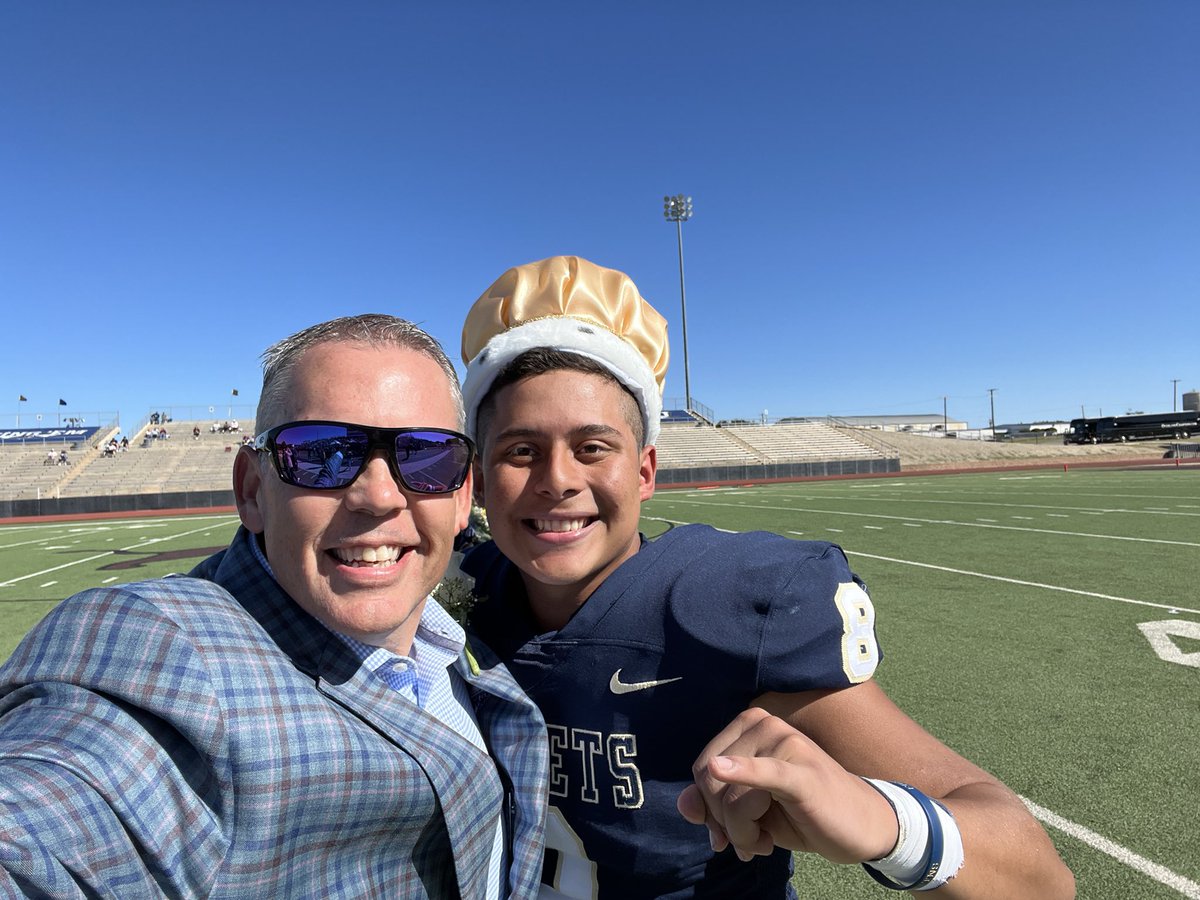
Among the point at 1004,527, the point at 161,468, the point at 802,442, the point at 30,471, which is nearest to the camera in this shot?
the point at 1004,527

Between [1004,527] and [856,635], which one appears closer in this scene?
[856,635]

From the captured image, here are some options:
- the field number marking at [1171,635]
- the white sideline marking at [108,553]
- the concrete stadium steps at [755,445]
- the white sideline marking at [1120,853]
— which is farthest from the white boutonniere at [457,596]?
the concrete stadium steps at [755,445]

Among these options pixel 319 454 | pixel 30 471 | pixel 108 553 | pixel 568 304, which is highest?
pixel 568 304

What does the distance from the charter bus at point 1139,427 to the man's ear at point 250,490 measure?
207 ft

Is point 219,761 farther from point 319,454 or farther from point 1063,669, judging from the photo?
point 1063,669

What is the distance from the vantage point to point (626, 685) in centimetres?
139

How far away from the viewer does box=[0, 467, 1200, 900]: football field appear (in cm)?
280

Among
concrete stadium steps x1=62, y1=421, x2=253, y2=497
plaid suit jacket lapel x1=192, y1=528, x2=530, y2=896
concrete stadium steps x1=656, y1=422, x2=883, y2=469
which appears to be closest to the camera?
plaid suit jacket lapel x1=192, y1=528, x2=530, y2=896

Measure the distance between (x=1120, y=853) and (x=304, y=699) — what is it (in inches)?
123

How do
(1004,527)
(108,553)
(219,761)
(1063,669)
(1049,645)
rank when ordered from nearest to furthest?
(219,761) < (1063,669) < (1049,645) < (1004,527) < (108,553)

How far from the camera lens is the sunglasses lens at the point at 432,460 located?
1.27 metres

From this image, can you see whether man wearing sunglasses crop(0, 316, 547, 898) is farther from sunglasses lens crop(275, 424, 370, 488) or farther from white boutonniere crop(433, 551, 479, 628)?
white boutonniere crop(433, 551, 479, 628)

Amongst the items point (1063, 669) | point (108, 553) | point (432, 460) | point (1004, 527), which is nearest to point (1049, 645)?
point (1063, 669)

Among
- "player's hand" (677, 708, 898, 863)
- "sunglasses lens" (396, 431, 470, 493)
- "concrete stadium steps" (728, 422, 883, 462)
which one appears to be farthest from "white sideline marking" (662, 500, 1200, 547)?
"concrete stadium steps" (728, 422, 883, 462)
